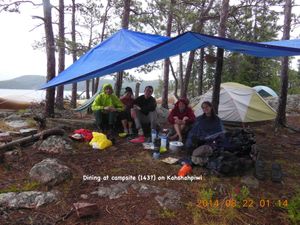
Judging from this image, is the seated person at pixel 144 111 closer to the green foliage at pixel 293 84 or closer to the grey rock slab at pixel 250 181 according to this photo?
the grey rock slab at pixel 250 181

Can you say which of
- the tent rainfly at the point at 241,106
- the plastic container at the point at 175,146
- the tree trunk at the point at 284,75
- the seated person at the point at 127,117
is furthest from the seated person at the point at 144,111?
the tree trunk at the point at 284,75

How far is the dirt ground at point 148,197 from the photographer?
2174mm

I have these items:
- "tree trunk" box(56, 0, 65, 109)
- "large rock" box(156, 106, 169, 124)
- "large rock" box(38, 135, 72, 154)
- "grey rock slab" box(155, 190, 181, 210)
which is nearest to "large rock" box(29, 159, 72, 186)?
"large rock" box(38, 135, 72, 154)

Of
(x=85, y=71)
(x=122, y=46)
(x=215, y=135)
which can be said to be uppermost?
(x=122, y=46)

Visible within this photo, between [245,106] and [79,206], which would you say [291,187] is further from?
[245,106]

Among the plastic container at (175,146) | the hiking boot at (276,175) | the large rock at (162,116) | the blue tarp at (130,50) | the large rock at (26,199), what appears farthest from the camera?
the large rock at (162,116)

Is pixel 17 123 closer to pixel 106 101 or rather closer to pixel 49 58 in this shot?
pixel 49 58

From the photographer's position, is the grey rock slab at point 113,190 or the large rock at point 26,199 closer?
the large rock at point 26,199

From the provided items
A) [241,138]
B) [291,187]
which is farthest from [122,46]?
[291,187]

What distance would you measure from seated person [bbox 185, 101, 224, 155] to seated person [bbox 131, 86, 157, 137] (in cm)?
108

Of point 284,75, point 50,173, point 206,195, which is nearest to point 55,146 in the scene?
point 50,173

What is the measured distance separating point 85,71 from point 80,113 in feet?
15.0

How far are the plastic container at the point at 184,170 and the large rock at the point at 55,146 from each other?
1.57 m

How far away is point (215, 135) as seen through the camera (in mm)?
3480
